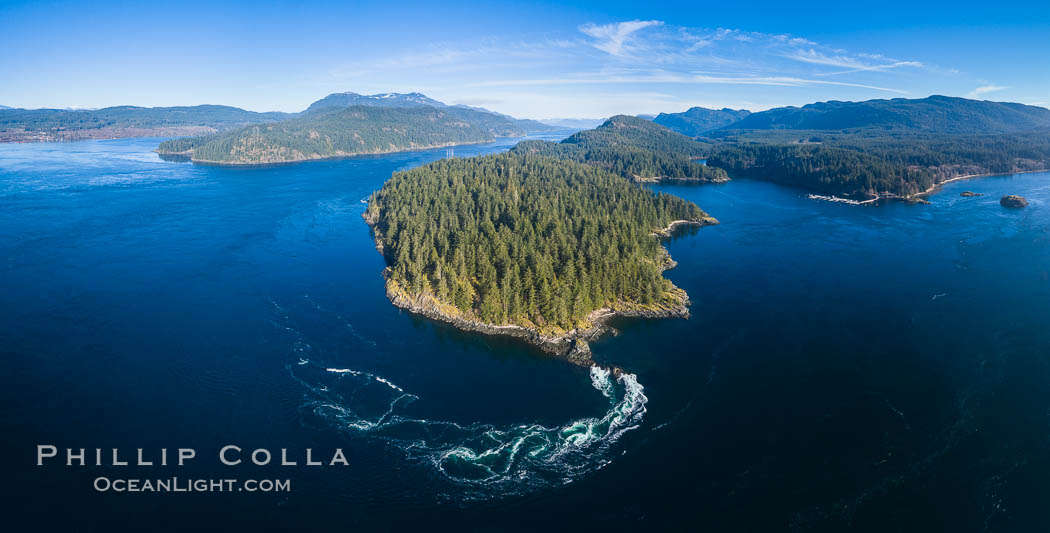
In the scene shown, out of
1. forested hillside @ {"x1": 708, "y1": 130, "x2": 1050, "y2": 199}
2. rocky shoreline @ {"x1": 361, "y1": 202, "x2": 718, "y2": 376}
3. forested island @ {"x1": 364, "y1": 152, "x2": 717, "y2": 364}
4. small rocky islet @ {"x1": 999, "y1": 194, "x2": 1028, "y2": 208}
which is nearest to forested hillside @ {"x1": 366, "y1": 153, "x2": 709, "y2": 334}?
forested island @ {"x1": 364, "y1": 152, "x2": 717, "y2": 364}

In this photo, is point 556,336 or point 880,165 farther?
point 880,165

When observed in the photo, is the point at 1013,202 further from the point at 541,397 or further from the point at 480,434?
the point at 480,434

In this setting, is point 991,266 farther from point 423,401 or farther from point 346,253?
point 346,253

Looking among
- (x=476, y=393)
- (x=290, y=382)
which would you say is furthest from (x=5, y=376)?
(x=476, y=393)

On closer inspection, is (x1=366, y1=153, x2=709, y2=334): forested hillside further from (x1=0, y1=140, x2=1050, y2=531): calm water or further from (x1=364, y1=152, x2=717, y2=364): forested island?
(x1=0, y1=140, x2=1050, y2=531): calm water

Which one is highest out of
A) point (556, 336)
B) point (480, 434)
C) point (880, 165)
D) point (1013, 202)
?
point (880, 165)

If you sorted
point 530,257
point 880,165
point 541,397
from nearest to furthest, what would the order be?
1. point 541,397
2. point 530,257
3. point 880,165

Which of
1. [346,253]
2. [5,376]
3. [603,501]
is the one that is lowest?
[603,501]

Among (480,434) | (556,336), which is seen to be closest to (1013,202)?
(556,336)
